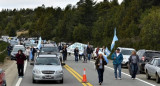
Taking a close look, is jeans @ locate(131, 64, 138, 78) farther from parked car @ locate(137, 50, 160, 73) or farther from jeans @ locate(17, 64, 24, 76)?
jeans @ locate(17, 64, 24, 76)

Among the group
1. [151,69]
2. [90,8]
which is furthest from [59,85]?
[90,8]

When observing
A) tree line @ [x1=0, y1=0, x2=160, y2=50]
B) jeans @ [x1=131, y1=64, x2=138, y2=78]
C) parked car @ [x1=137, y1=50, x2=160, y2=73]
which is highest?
tree line @ [x1=0, y1=0, x2=160, y2=50]

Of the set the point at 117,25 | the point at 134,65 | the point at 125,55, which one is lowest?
the point at 134,65

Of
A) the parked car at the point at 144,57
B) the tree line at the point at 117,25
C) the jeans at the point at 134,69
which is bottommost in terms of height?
the jeans at the point at 134,69

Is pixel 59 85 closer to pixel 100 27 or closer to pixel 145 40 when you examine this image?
pixel 145 40

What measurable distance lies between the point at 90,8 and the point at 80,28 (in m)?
15.0

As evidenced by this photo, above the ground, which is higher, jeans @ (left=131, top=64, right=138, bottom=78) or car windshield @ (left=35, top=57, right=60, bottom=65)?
car windshield @ (left=35, top=57, right=60, bottom=65)

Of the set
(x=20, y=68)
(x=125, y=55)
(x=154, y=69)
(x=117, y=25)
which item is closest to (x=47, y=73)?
(x=20, y=68)

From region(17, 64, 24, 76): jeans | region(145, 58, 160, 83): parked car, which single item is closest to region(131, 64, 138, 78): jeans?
region(145, 58, 160, 83): parked car

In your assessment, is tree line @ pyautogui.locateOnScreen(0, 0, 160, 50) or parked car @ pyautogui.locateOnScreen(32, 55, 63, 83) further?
tree line @ pyautogui.locateOnScreen(0, 0, 160, 50)

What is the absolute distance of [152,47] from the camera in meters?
43.9

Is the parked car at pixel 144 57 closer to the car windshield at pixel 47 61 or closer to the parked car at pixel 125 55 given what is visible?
the parked car at pixel 125 55

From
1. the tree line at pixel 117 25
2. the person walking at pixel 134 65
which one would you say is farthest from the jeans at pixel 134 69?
the tree line at pixel 117 25

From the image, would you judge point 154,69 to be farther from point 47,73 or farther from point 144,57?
point 144,57
